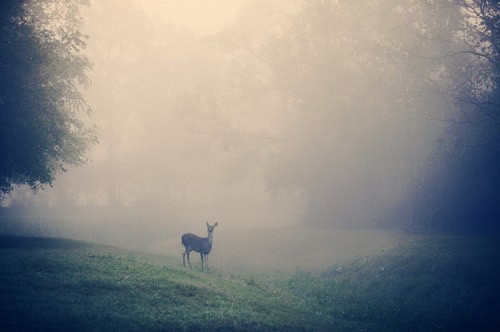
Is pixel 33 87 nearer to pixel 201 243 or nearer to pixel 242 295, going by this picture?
pixel 201 243

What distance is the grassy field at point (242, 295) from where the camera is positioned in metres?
13.3

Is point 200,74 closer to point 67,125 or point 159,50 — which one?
point 159,50

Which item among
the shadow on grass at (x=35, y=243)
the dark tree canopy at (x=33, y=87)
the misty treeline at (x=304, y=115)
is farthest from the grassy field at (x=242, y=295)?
the misty treeline at (x=304, y=115)

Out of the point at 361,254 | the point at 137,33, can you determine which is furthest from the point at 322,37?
the point at 137,33

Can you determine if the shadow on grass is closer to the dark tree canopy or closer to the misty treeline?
the dark tree canopy

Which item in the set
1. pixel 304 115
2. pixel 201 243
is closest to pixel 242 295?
pixel 201 243

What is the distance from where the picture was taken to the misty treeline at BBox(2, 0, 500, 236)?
94.8 feet

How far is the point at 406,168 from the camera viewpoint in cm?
3728

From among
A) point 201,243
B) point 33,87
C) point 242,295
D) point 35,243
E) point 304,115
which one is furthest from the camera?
point 304,115

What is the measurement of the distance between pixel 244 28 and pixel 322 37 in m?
15.6

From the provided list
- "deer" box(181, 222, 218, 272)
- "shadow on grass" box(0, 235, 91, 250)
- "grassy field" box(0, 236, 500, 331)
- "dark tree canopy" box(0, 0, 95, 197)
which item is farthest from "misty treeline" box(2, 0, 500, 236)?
"shadow on grass" box(0, 235, 91, 250)

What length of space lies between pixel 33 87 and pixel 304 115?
24.4 meters

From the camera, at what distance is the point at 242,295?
17812 millimetres

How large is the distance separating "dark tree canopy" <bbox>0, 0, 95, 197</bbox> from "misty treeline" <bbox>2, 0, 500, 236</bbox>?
19.9m
